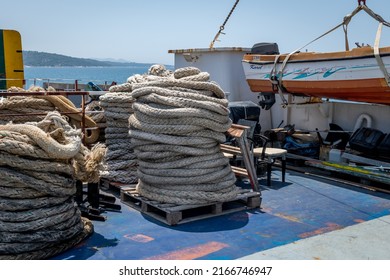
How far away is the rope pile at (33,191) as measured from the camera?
13.5ft

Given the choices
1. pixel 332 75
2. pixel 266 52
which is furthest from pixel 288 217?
pixel 266 52

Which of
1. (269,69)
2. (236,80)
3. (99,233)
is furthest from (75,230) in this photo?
(236,80)

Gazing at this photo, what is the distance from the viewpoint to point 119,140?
6.79 meters

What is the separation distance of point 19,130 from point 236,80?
7.05 meters

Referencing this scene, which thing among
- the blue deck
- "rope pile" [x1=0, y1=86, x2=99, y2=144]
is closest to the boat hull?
the blue deck

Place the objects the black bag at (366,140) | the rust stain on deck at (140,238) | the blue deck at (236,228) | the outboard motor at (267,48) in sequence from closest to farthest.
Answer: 1. the blue deck at (236,228)
2. the rust stain on deck at (140,238)
3. the black bag at (366,140)
4. the outboard motor at (267,48)

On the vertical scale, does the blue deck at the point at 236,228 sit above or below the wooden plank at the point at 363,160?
below

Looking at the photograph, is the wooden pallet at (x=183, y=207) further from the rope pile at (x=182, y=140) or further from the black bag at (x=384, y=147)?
the black bag at (x=384, y=147)

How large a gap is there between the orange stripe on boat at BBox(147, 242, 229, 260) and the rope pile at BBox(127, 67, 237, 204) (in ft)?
2.82

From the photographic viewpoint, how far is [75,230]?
4527mm

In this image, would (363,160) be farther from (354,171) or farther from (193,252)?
(193,252)

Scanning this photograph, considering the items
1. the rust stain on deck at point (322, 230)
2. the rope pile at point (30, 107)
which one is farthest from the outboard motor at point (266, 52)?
the rust stain on deck at point (322, 230)

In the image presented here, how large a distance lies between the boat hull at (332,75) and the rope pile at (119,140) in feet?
12.3

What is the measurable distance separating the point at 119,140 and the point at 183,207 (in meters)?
Result: 1.96
